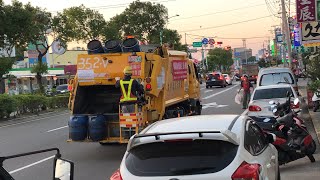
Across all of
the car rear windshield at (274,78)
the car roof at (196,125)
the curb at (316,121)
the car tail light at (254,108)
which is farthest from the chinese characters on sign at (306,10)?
the car roof at (196,125)

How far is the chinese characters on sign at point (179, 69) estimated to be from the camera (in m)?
13.7

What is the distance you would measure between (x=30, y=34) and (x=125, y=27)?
92.7 ft

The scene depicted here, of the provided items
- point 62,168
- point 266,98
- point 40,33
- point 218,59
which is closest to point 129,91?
point 266,98

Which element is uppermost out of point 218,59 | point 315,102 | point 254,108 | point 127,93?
point 218,59

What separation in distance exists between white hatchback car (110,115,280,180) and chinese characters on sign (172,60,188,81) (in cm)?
876

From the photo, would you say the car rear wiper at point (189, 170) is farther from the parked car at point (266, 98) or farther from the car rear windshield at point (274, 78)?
the car rear windshield at point (274, 78)

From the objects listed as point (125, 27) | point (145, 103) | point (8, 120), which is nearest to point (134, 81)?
point (145, 103)

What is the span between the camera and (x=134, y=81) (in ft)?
34.3

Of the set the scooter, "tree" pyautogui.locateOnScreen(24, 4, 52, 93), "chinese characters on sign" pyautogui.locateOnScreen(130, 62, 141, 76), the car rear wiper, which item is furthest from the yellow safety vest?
"tree" pyautogui.locateOnScreen(24, 4, 52, 93)

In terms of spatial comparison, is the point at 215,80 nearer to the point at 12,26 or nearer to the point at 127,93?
the point at 12,26

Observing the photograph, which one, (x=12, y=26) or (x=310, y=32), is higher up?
(x=12, y=26)

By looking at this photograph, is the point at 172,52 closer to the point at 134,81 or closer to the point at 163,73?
the point at 163,73

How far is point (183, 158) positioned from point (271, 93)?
1011 centimetres

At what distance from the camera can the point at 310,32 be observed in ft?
44.1
